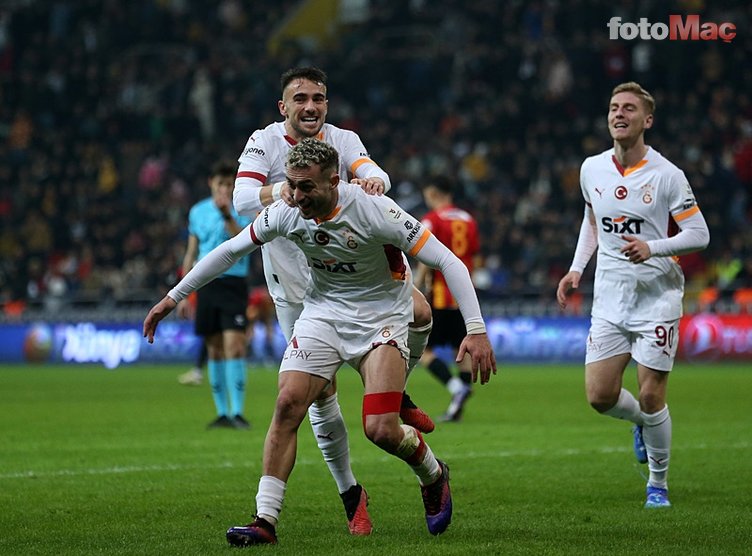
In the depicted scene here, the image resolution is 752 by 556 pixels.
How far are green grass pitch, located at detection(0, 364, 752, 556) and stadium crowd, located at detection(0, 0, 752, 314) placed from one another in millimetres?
10843

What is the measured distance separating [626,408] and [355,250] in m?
2.54

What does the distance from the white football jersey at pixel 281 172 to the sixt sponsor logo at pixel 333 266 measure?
66 centimetres

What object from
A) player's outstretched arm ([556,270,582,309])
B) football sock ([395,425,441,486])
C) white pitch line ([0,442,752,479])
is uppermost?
player's outstretched arm ([556,270,582,309])

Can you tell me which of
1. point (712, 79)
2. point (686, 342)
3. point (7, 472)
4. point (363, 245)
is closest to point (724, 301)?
point (686, 342)

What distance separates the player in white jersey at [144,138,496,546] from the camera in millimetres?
6246

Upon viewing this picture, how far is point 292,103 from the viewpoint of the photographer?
23.6 feet

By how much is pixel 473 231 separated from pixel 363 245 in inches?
307

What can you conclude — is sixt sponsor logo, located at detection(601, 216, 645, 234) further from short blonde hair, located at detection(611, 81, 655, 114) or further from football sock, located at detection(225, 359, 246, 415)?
football sock, located at detection(225, 359, 246, 415)

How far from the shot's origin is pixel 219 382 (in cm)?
1277

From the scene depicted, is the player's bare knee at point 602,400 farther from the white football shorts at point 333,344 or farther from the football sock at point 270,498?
the football sock at point 270,498

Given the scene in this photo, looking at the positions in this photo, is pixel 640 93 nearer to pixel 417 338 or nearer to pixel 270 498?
pixel 417 338

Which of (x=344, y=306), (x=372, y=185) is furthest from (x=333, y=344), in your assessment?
(x=372, y=185)

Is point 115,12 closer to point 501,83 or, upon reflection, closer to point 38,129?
point 38,129

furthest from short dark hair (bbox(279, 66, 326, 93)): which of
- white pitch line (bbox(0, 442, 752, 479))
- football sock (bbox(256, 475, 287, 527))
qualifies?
white pitch line (bbox(0, 442, 752, 479))
